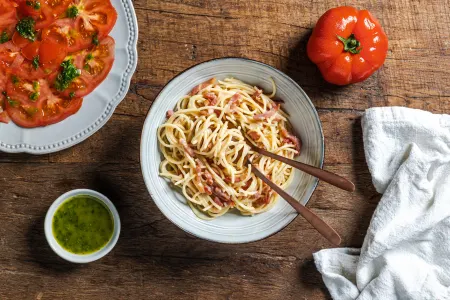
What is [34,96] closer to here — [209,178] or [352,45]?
[209,178]

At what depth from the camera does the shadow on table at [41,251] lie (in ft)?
11.4

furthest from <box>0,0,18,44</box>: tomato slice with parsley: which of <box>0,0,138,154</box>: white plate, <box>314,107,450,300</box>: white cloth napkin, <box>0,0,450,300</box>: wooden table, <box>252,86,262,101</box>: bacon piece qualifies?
<box>314,107,450,300</box>: white cloth napkin

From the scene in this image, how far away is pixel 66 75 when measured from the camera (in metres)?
3.26

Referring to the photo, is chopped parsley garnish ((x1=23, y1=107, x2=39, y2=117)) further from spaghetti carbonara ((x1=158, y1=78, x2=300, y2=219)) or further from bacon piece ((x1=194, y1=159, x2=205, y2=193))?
bacon piece ((x1=194, y1=159, x2=205, y2=193))

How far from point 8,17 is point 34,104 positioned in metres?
0.49

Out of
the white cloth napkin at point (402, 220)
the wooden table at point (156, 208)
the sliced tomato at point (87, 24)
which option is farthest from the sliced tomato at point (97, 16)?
the white cloth napkin at point (402, 220)

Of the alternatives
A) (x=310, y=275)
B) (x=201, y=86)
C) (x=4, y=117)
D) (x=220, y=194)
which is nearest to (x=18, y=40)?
(x=4, y=117)

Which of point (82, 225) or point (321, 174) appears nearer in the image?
point (321, 174)

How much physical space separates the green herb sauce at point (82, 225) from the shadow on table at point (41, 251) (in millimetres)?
192

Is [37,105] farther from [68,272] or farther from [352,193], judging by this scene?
[352,193]

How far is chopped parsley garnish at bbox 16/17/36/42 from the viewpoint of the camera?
127 inches

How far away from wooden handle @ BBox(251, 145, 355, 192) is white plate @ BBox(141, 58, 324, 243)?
0.18 m

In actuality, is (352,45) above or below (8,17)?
above

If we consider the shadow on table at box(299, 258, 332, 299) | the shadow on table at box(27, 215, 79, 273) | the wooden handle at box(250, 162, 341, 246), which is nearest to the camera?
the wooden handle at box(250, 162, 341, 246)
